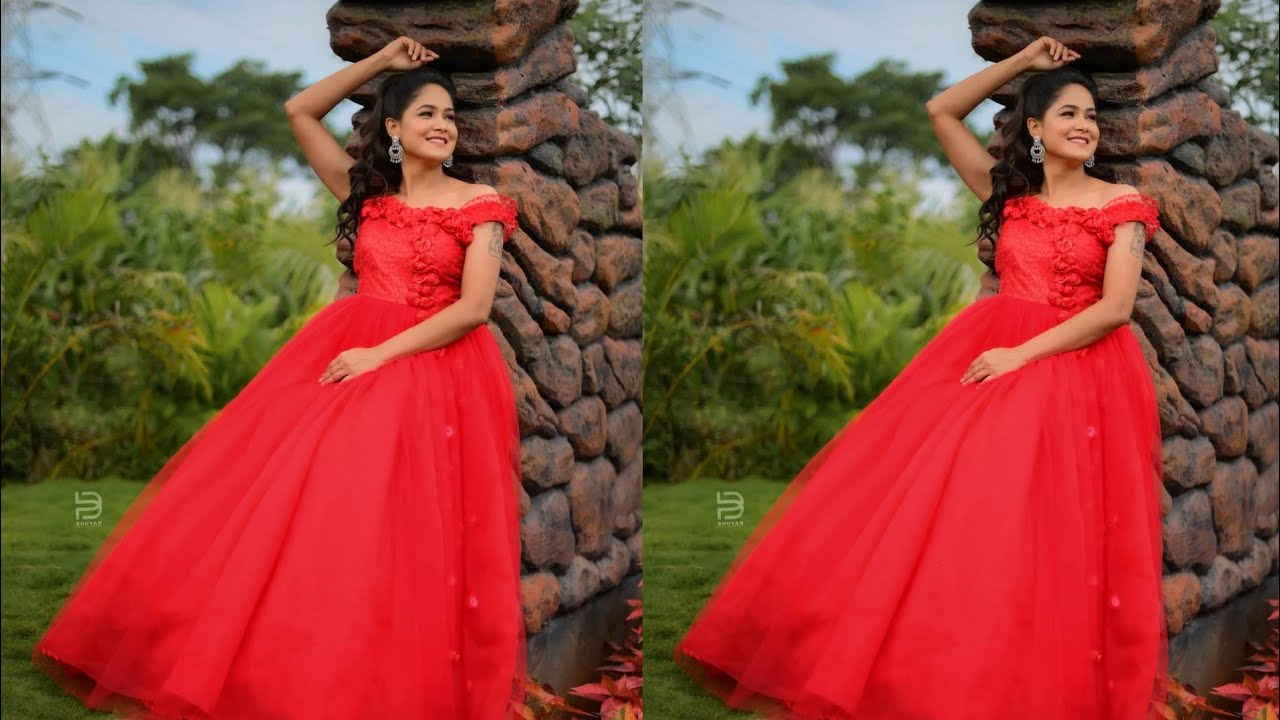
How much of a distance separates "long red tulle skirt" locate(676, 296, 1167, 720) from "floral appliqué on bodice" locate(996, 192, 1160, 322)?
62 mm

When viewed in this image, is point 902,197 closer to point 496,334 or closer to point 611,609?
point 496,334

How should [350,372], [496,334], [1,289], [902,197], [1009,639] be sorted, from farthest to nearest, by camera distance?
1. [1,289]
2. [902,197]
3. [496,334]
4. [350,372]
5. [1009,639]

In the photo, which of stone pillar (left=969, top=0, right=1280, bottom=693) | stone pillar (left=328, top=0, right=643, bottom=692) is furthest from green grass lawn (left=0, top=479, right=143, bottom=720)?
stone pillar (left=969, top=0, right=1280, bottom=693)

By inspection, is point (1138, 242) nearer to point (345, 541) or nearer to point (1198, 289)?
point (1198, 289)

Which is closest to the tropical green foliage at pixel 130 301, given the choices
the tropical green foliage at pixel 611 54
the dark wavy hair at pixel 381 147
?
the dark wavy hair at pixel 381 147

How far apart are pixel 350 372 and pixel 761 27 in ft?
Answer: 4.98

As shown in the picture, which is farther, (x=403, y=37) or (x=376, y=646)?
(x=403, y=37)

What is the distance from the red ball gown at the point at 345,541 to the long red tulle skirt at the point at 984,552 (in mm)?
834

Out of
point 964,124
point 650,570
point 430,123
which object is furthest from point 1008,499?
point 430,123

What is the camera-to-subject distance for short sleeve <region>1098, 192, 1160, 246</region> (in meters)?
3.23

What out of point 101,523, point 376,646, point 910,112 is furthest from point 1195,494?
point 101,523

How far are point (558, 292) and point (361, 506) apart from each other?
0.88 meters

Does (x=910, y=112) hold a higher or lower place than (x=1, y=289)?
higher

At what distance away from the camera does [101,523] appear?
389 centimetres
